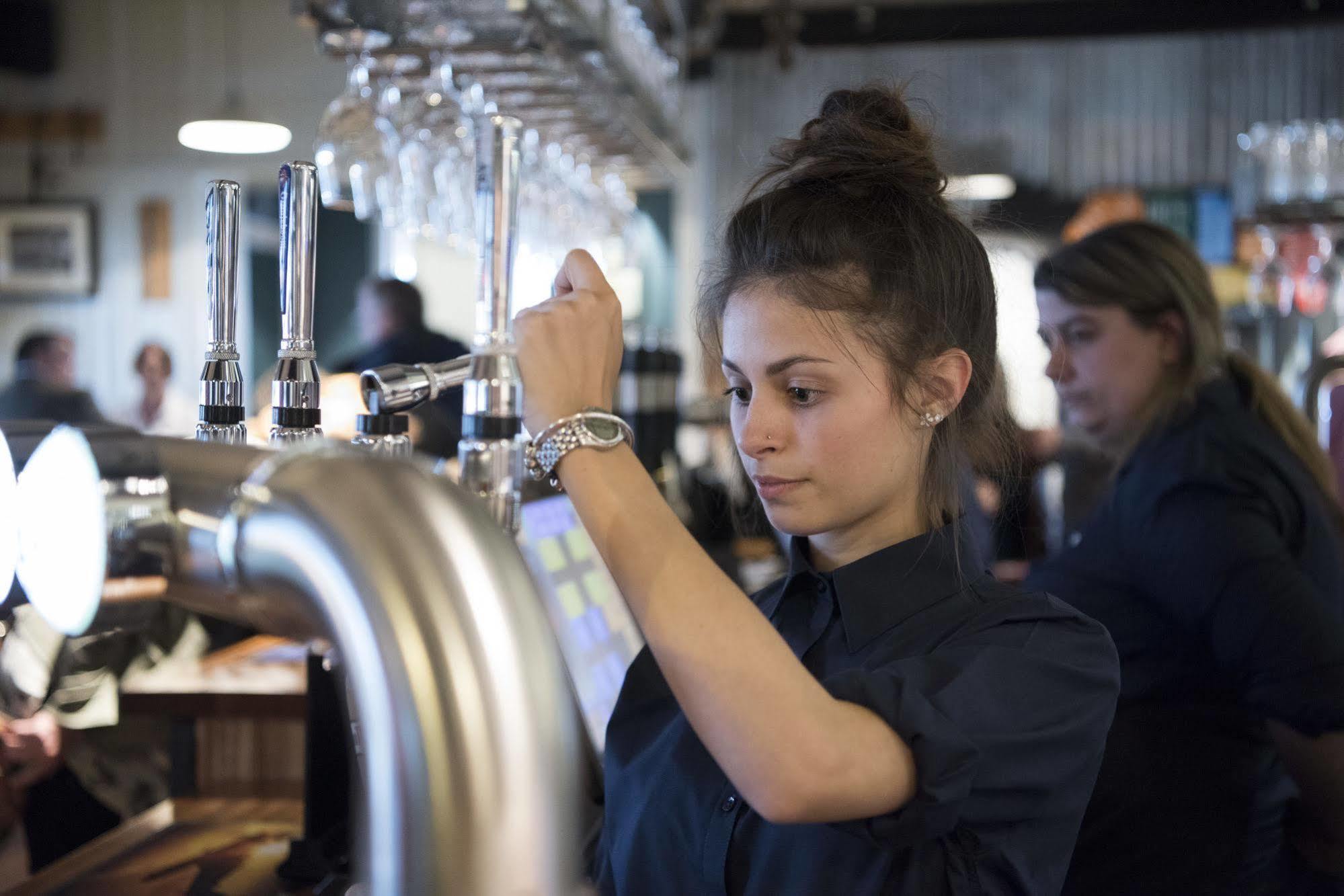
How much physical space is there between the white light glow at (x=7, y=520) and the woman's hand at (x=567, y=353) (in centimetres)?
30

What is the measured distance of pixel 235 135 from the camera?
5.17 metres

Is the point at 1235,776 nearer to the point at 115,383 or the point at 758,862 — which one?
the point at 758,862

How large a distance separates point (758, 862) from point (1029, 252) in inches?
230

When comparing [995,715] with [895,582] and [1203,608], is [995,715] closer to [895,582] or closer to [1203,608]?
[895,582]

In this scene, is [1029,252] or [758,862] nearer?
[758,862]

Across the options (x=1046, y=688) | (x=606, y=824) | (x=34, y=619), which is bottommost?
(x=606, y=824)

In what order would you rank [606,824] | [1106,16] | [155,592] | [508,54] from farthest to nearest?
[1106,16] < [508,54] < [606,824] < [155,592]

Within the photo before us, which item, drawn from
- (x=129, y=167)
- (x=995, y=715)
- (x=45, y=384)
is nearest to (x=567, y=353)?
(x=995, y=715)

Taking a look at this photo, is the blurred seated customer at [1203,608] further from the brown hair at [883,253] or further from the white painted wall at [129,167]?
the white painted wall at [129,167]

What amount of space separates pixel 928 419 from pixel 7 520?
2.55 feet

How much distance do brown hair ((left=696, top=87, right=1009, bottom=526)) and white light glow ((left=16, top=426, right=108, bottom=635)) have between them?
2.28 ft

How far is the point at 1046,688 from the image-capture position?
875 mm

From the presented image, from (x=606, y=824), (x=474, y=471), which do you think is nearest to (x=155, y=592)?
(x=474, y=471)

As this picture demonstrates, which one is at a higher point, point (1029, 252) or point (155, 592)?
point (1029, 252)
